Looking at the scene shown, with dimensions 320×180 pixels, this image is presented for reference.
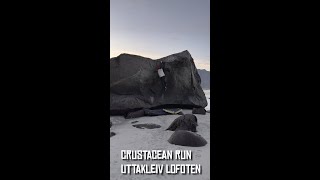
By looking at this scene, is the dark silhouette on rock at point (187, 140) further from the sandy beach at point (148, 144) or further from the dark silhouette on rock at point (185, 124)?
the dark silhouette on rock at point (185, 124)

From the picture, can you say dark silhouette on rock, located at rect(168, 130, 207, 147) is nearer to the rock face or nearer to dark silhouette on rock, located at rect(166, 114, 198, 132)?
dark silhouette on rock, located at rect(166, 114, 198, 132)

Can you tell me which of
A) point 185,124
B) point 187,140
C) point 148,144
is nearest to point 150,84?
point 185,124

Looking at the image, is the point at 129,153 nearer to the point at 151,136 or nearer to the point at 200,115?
the point at 151,136

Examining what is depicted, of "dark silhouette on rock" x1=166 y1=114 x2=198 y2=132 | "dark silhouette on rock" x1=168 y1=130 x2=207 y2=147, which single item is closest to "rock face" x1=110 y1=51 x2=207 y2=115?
"dark silhouette on rock" x1=166 y1=114 x2=198 y2=132

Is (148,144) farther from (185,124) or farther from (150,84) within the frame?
(150,84)

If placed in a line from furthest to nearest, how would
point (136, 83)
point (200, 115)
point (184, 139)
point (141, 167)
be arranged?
1. point (136, 83)
2. point (200, 115)
3. point (184, 139)
4. point (141, 167)

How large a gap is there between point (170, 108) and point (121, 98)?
166 centimetres

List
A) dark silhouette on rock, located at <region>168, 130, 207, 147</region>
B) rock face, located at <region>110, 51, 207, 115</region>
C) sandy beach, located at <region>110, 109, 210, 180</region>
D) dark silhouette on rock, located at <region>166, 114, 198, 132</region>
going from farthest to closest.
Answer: rock face, located at <region>110, 51, 207, 115</region>
dark silhouette on rock, located at <region>166, 114, 198, 132</region>
dark silhouette on rock, located at <region>168, 130, 207, 147</region>
sandy beach, located at <region>110, 109, 210, 180</region>

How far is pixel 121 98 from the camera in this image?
7.39 m

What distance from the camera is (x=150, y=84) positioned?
8.23 meters

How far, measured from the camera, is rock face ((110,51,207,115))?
7547mm

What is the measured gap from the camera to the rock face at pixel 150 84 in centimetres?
755

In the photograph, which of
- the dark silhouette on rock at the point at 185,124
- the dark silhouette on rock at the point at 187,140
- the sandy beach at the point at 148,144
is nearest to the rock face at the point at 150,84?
the sandy beach at the point at 148,144

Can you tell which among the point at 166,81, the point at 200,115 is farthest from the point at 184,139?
the point at 166,81
